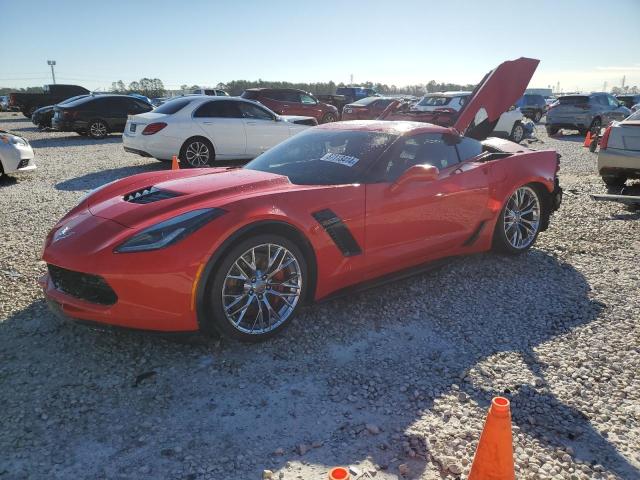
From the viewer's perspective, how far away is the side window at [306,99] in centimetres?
1825

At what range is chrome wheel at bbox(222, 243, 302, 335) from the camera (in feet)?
10.3

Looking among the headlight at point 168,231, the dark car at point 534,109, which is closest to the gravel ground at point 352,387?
the headlight at point 168,231

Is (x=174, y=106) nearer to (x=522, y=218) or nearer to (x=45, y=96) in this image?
(x=522, y=218)

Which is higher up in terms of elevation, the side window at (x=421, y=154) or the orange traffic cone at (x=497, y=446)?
the side window at (x=421, y=154)

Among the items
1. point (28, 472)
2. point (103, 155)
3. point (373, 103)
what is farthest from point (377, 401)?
point (373, 103)

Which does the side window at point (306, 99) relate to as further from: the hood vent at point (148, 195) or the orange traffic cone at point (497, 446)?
the orange traffic cone at point (497, 446)

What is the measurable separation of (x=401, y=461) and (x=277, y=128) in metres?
9.20

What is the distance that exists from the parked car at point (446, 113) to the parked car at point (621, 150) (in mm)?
1896

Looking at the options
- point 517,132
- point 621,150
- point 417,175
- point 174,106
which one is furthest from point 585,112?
point 417,175

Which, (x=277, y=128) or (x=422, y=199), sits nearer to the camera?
(x=422, y=199)

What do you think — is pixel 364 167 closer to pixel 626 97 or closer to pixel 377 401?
pixel 377 401

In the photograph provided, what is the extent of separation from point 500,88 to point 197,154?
241 inches

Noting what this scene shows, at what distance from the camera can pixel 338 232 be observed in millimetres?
3479

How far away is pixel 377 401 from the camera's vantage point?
107 inches
